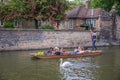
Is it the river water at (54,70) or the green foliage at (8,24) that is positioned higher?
the green foliage at (8,24)

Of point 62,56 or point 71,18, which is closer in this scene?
point 62,56

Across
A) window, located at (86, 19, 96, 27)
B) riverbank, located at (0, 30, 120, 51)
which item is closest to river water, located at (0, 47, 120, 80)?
riverbank, located at (0, 30, 120, 51)

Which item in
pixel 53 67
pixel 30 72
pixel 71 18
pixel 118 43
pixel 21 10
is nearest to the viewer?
pixel 30 72

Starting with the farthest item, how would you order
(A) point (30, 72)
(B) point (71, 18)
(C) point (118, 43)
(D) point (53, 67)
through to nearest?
(B) point (71, 18), (C) point (118, 43), (D) point (53, 67), (A) point (30, 72)

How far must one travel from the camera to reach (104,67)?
2695cm

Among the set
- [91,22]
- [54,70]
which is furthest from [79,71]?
[91,22]

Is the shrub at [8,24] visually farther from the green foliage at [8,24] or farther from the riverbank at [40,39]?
the riverbank at [40,39]

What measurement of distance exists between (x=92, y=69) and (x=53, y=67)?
326 cm

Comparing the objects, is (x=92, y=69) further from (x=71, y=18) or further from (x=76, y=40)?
(x=71, y=18)

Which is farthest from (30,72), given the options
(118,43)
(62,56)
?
(118,43)

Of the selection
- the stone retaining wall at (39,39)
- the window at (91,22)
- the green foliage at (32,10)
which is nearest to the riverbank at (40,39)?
the stone retaining wall at (39,39)

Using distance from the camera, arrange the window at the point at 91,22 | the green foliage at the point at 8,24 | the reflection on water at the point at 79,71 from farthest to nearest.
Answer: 1. the window at the point at 91,22
2. the green foliage at the point at 8,24
3. the reflection on water at the point at 79,71

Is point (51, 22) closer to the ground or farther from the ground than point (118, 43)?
farther from the ground

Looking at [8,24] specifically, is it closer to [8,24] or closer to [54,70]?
[8,24]
